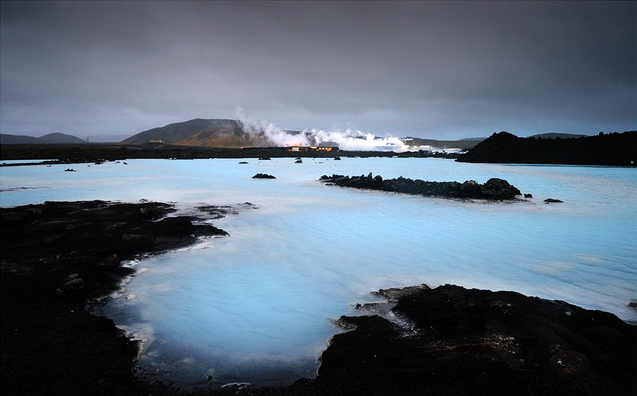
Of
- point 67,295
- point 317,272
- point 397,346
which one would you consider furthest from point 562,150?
point 67,295

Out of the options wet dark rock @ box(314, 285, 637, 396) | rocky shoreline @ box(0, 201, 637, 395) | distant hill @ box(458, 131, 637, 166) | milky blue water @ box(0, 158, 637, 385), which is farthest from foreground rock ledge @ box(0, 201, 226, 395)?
distant hill @ box(458, 131, 637, 166)

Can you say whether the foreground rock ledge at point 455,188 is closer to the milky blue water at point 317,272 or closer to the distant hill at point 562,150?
the milky blue water at point 317,272

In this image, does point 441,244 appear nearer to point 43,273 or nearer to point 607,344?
point 607,344

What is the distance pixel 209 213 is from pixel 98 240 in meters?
5.65

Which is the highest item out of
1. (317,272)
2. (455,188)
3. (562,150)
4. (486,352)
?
(562,150)

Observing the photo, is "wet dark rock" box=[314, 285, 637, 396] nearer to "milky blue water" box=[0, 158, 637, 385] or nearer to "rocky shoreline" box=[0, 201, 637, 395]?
"rocky shoreline" box=[0, 201, 637, 395]

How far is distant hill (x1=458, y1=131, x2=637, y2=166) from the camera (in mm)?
53625

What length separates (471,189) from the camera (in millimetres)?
20000

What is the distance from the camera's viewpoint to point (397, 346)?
Result: 4520 mm

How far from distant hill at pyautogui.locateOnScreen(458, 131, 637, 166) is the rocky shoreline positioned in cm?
6457

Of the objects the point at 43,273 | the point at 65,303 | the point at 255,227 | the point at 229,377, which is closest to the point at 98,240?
the point at 43,273

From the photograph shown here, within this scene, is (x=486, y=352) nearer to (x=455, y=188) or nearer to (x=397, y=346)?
(x=397, y=346)

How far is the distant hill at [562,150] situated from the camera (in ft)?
176

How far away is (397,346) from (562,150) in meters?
69.5
